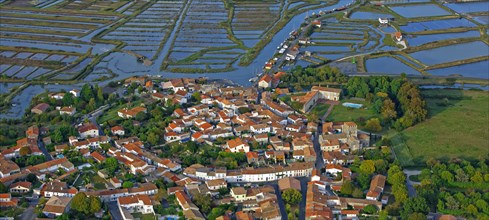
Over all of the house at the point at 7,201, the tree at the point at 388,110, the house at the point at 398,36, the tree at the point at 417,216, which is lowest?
the house at the point at 7,201

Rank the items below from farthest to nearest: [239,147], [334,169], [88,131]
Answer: [88,131] < [239,147] < [334,169]

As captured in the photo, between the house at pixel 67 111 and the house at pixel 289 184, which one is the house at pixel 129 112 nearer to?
the house at pixel 67 111

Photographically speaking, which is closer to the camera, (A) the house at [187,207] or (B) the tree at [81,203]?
(A) the house at [187,207]

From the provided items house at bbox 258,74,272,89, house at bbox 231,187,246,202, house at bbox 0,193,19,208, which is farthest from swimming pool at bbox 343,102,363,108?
house at bbox 0,193,19,208

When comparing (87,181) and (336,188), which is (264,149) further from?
(87,181)

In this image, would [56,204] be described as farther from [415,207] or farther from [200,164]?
[415,207]

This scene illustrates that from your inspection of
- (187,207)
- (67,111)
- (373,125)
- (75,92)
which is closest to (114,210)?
(187,207)

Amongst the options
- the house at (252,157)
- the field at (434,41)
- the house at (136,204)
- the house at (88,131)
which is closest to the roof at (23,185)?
the house at (136,204)
